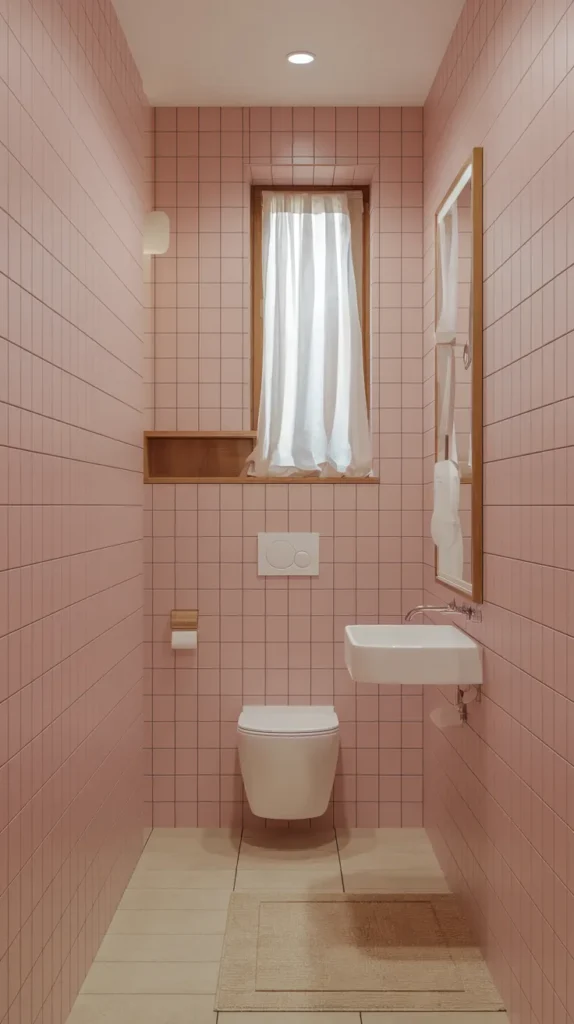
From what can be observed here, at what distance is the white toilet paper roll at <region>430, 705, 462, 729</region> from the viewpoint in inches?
105

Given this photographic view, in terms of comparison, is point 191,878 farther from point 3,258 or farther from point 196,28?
point 196,28

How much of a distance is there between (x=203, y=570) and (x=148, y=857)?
43.5 inches

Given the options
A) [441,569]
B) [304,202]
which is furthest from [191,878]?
[304,202]

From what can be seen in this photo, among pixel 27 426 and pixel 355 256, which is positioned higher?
pixel 355 256

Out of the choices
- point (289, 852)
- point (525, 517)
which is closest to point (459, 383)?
point (525, 517)

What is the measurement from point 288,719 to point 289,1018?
44.9 inches

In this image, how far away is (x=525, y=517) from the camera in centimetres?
200

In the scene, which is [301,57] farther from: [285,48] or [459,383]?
[459,383]

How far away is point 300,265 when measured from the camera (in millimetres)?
3590

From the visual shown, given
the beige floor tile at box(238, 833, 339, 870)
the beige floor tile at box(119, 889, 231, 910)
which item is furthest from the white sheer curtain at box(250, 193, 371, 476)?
the beige floor tile at box(119, 889, 231, 910)

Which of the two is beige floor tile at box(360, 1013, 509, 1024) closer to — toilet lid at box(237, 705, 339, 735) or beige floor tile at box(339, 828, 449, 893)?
beige floor tile at box(339, 828, 449, 893)

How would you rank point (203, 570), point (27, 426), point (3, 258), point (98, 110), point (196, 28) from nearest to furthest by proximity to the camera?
point (3, 258), point (27, 426), point (98, 110), point (196, 28), point (203, 570)

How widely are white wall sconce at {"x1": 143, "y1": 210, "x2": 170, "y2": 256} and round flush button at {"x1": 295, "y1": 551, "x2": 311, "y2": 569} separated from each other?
1338 millimetres

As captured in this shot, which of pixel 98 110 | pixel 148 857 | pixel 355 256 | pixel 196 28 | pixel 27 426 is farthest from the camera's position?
pixel 355 256
